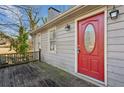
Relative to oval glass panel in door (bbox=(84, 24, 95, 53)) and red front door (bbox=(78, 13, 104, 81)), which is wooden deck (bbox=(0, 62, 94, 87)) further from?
oval glass panel in door (bbox=(84, 24, 95, 53))

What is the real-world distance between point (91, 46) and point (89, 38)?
9.7 inches

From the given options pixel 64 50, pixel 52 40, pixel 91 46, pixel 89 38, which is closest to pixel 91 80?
pixel 91 46

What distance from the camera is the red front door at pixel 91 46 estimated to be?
3.26 m

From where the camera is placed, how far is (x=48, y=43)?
22.4 feet

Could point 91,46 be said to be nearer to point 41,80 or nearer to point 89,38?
point 89,38

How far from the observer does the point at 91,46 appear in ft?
11.9

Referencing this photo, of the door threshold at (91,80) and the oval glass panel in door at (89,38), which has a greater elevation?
the oval glass panel in door at (89,38)

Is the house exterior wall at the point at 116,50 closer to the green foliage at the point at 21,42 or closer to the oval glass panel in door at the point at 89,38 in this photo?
the oval glass panel in door at the point at 89,38

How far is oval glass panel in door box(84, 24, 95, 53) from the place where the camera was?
3.58m

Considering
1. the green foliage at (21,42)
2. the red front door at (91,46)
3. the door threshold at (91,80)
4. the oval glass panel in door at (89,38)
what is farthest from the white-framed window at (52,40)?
the green foliage at (21,42)

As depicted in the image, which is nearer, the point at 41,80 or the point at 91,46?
the point at 91,46

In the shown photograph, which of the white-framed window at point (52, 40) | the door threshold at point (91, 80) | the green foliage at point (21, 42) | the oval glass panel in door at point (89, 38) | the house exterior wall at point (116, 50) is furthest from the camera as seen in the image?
the green foliage at point (21, 42)
